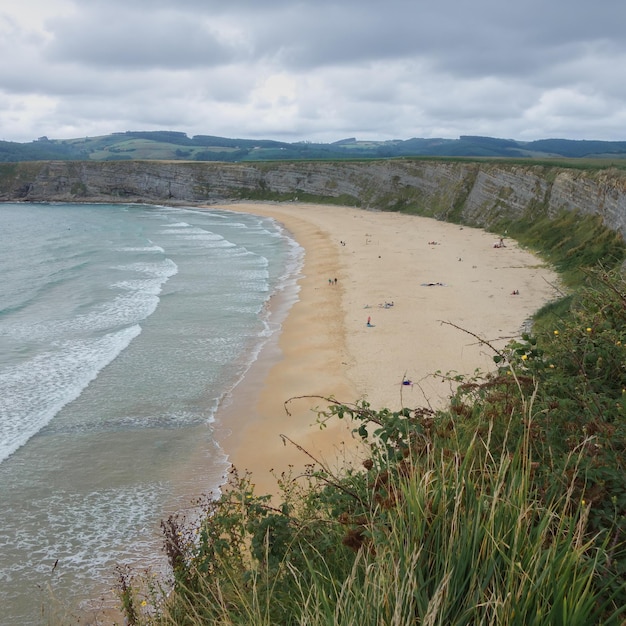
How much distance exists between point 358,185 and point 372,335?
63594mm

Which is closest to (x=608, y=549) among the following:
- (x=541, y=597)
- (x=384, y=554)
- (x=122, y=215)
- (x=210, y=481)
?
(x=541, y=597)

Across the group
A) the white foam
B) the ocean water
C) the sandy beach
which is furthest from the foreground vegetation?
the white foam

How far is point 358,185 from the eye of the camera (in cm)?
8269

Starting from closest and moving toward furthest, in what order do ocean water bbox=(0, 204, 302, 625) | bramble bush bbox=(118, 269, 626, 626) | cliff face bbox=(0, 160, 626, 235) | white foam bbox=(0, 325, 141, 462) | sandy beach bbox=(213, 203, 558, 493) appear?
bramble bush bbox=(118, 269, 626, 626), ocean water bbox=(0, 204, 302, 625), sandy beach bbox=(213, 203, 558, 493), white foam bbox=(0, 325, 141, 462), cliff face bbox=(0, 160, 626, 235)

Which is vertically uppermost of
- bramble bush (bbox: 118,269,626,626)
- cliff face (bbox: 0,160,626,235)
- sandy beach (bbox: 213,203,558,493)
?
cliff face (bbox: 0,160,626,235)

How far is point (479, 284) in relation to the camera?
30094 mm

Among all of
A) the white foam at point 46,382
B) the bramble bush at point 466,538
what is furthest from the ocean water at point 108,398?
the bramble bush at point 466,538

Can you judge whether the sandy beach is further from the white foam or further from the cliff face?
the cliff face

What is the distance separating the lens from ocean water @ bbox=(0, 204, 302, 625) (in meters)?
10.7

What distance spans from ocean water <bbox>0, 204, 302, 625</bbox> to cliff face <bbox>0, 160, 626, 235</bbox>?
71.2 ft

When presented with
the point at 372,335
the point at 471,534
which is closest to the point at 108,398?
the point at 372,335

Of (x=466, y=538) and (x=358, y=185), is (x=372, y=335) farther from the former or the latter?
(x=358, y=185)

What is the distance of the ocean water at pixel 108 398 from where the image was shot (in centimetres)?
1068

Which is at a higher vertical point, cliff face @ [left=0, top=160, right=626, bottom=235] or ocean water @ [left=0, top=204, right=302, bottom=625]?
cliff face @ [left=0, top=160, right=626, bottom=235]
